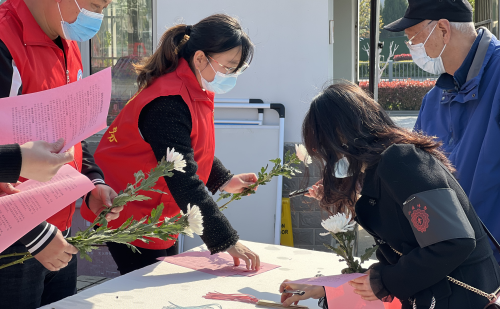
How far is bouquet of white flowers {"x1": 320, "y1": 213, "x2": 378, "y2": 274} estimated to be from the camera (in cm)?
138

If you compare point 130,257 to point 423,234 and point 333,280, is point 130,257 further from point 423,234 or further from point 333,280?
point 423,234

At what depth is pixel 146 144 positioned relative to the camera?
1.82 m

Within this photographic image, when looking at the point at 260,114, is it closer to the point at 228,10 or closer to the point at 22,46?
the point at 228,10

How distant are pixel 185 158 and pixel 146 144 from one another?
19 centimetres

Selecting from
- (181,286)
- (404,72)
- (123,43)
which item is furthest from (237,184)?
(404,72)

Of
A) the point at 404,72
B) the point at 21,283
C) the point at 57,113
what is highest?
the point at 404,72

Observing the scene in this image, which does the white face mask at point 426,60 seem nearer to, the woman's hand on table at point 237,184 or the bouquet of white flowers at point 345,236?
the woman's hand on table at point 237,184

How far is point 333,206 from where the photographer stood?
1751 millimetres

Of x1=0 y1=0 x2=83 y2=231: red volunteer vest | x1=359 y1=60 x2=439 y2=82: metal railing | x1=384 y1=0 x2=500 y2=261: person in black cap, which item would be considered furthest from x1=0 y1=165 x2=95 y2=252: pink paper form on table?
x1=359 y1=60 x2=439 y2=82: metal railing

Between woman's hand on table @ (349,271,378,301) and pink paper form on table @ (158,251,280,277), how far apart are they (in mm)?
535

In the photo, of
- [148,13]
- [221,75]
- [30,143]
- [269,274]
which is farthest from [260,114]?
[30,143]

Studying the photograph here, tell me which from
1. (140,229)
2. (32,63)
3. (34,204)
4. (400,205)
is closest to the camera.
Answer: (34,204)

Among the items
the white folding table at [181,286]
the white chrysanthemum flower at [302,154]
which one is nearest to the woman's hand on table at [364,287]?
the white folding table at [181,286]

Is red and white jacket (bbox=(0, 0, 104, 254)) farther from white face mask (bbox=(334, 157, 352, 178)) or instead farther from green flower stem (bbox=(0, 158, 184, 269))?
white face mask (bbox=(334, 157, 352, 178))
